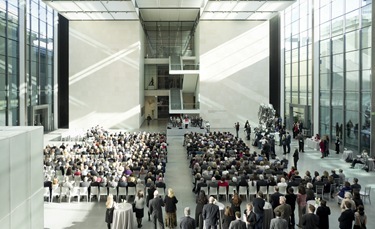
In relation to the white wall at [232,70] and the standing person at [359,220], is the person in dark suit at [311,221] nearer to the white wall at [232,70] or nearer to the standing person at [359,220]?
the standing person at [359,220]

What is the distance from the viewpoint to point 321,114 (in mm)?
27812

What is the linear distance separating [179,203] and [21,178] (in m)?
6.18

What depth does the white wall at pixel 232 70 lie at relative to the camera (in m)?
36.6

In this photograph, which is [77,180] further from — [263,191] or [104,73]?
[104,73]

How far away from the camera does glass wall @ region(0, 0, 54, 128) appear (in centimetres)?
2528

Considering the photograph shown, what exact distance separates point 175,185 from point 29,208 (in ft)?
25.1

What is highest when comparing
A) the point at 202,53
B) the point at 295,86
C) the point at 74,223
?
the point at 202,53

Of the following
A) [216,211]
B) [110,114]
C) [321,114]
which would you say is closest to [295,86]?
[321,114]

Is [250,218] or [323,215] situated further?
[323,215]

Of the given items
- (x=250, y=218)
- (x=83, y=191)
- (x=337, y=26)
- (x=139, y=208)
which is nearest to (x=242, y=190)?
(x=139, y=208)

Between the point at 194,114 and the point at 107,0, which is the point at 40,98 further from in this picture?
the point at 194,114

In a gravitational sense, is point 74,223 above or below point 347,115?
below

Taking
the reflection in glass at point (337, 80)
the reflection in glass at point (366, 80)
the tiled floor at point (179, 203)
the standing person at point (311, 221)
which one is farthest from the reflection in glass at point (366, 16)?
the standing person at point (311, 221)

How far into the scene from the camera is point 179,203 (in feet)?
43.5
